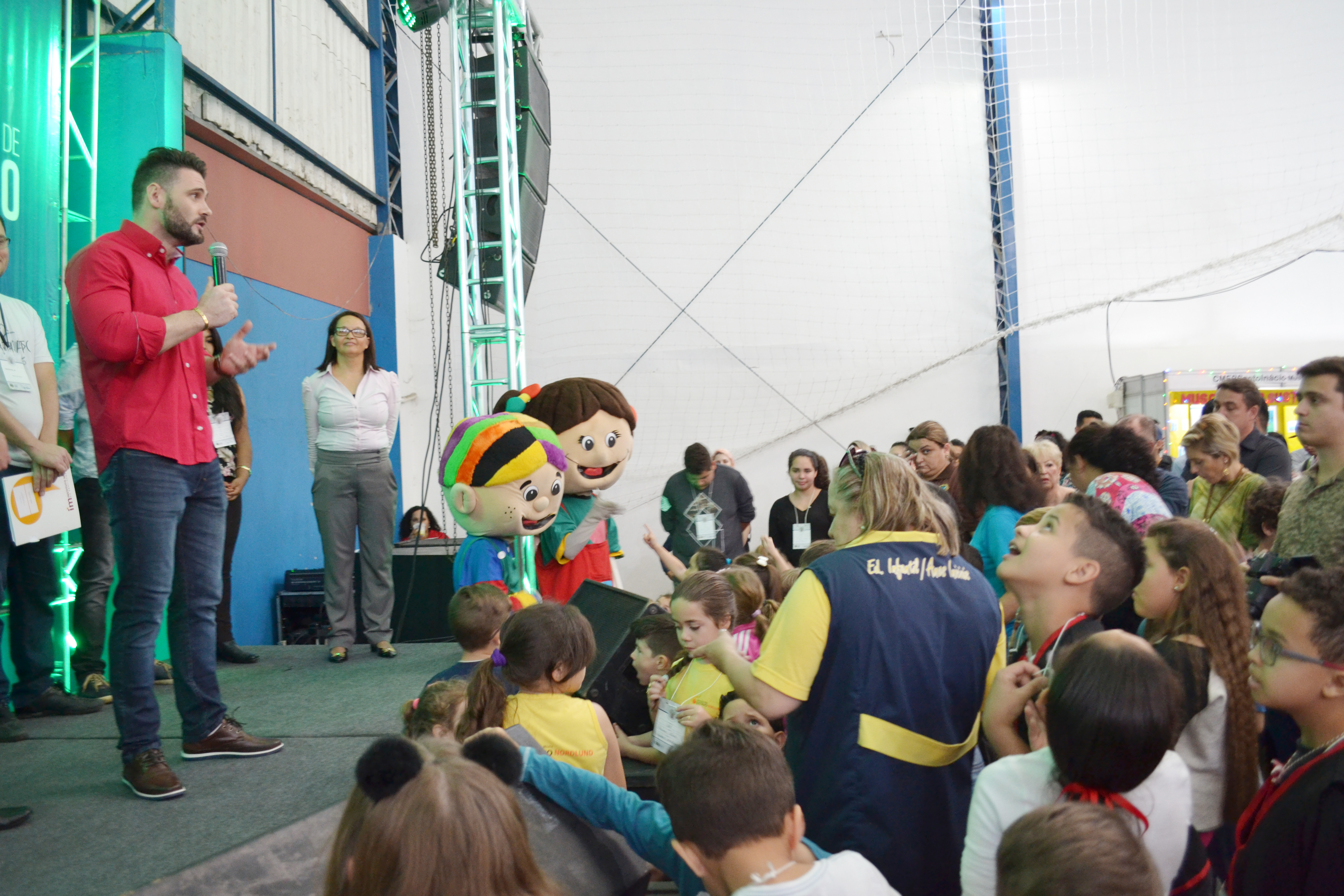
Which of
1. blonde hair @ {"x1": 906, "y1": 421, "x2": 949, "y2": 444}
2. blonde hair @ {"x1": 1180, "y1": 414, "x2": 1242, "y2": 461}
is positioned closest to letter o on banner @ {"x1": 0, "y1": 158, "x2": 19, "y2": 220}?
blonde hair @ {"x1": 906, "y1": 421, "x2": 949, "y2": 444}

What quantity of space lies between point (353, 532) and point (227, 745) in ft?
4.89

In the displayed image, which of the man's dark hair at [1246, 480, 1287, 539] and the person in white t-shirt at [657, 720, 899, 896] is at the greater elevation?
the man's dark hair at [1246, 480, 1287, 539]

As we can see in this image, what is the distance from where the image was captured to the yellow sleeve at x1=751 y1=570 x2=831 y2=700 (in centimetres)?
171

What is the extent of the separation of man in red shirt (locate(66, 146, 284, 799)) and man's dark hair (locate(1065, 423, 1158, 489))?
268 cm

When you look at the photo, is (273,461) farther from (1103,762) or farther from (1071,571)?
(1103,762)

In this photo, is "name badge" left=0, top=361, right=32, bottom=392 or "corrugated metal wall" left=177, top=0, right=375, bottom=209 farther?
"corrugated metal wall" left=177, top=0, right=375, bottom=209

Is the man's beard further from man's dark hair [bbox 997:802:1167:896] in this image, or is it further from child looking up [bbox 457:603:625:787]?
man's dark hair [bbox 997:802:1167:896]

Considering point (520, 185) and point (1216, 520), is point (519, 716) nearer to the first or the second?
point (1216, 520)

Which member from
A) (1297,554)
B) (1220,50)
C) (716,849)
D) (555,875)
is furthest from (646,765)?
(1220,50)

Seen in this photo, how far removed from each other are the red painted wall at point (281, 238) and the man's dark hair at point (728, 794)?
185 inches

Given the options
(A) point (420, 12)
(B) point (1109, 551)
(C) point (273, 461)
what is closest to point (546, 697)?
(B) point (1109, 551)

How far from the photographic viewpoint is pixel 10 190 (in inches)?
130

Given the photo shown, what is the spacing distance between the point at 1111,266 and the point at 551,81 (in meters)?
5.13

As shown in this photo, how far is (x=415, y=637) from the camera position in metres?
5.60
